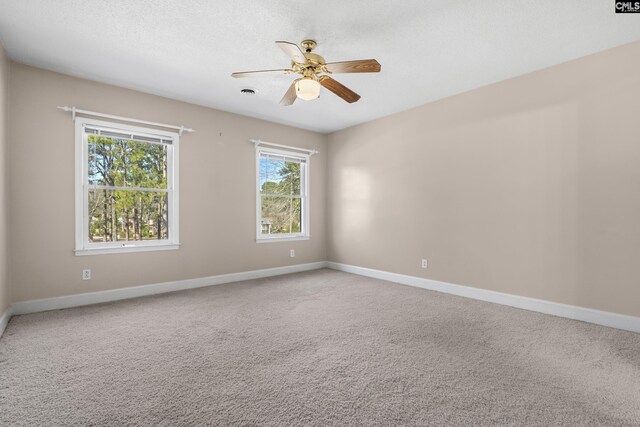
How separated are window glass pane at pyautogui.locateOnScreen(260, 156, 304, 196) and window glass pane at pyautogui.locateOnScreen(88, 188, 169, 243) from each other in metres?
1.58

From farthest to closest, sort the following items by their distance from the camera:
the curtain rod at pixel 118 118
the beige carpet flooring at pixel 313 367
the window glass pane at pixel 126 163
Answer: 1. the window glass pane at pixel 126 163
2. the curtain rod at pixel 118 118
3. the beige carpet flooring at pixel 313 367

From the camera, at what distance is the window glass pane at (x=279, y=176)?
17.0 ft

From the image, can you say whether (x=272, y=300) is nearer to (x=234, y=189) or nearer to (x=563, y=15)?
(x=234, y=189)

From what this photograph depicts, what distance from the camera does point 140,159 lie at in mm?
3986

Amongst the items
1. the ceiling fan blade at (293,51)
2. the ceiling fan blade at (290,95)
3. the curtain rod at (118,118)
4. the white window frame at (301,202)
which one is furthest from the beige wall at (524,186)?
the curtain rod at (118,118)

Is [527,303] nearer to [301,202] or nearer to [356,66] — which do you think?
[356,66]

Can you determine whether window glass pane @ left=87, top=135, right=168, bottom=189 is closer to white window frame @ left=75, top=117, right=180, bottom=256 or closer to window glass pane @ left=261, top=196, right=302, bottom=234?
white window frame @ left=75, top=117, right=180, bottom=256

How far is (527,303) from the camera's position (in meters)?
3.40

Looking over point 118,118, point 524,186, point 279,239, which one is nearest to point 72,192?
point 118,118

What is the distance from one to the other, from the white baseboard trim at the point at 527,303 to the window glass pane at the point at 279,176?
2.03 m

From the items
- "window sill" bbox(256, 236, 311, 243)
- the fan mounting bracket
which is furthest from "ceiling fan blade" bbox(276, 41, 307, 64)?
"window sill" bbox(256, 236, 311, 243)

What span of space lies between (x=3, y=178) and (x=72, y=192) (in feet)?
1.93

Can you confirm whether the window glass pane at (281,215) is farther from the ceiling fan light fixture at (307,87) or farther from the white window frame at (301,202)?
the ceiling fan light fixture at (307,87)

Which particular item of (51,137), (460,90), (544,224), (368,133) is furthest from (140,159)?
(544,224)
